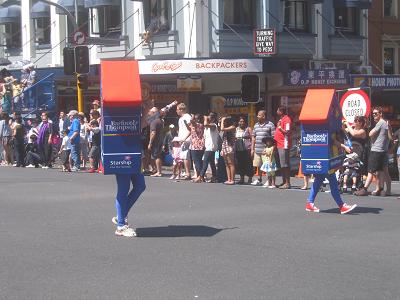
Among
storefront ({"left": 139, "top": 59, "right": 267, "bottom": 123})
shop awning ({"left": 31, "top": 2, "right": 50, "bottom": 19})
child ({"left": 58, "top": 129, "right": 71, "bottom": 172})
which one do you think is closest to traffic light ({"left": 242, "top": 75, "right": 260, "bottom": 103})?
storefront ({"left": 139, "top": 59, "right": 267, "bottom": 123})

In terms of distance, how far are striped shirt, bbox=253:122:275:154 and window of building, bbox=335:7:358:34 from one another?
1450cm

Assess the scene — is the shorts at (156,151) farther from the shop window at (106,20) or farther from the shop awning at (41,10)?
the shop awning at (41,10)

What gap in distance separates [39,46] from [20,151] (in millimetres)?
11756

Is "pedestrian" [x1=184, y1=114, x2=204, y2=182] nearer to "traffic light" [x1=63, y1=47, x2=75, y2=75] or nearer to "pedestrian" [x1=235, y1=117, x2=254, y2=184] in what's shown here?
"pedestrian" [x1=235, y1=117, x2=254, y2=184]

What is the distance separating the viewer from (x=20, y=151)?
2467 centimetres

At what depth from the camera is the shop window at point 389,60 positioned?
33.2 m

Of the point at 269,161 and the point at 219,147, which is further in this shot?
the point at 219,147

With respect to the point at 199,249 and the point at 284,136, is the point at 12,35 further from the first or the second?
the point at 199,249

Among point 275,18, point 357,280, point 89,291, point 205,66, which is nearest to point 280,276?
point 357,280

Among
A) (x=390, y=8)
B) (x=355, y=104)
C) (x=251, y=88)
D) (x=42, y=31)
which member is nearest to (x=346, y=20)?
(x=390, y=8)

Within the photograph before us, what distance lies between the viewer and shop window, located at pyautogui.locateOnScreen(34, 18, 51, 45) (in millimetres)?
35188

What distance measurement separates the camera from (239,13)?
2864cm

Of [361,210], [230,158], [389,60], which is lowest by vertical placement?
[361,210]

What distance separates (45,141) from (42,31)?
12.8m
